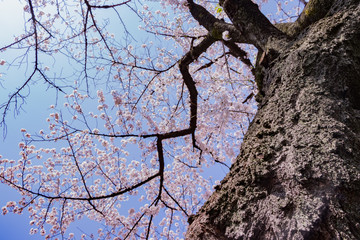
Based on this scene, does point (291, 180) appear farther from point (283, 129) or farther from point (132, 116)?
point (132, 116)

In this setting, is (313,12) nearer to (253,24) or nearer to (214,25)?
(253,24)

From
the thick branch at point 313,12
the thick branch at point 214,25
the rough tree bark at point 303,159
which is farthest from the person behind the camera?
the thick branch at point 214,25

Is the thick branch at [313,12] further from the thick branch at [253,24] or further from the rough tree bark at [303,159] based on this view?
the rough tree bark at [303,159]

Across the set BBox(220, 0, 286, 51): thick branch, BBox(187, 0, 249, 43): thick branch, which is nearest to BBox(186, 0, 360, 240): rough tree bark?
BBox(220, 0, 286, 51): thick branch

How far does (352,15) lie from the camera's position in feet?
5.64

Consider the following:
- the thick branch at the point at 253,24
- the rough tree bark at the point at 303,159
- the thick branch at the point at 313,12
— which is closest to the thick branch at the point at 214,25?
the thick branch at the point at 253,24

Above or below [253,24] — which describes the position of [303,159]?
below

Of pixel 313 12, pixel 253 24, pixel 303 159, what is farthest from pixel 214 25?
pixel 303 159

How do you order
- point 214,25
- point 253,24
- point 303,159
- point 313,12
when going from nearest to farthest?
point 303,159 → point 313,12 → point 253,24 → point 214,25

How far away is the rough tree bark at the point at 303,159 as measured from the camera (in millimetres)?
884

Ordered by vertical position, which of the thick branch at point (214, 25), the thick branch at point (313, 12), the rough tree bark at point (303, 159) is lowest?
the rough tree bark at point (303, 159)

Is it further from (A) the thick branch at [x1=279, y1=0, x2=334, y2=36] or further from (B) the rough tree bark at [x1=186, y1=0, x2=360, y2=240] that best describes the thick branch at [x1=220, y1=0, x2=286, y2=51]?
(B) the rough tree bark at [x1=186, y1=0, x2=360, y2=240]

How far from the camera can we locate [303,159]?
1039 millimetres

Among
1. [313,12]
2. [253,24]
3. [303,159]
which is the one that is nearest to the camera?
[303,159]
